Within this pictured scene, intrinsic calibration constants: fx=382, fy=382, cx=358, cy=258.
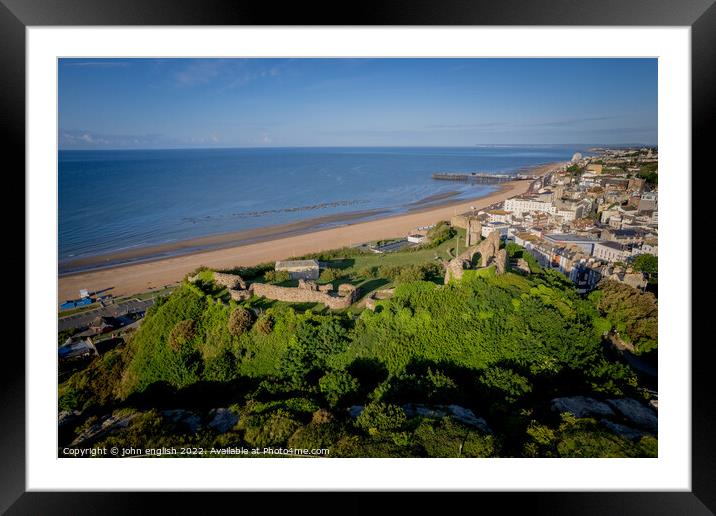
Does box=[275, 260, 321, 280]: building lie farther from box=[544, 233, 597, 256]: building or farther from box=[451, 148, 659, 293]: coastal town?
box=[544, 233, 597, 256]: building

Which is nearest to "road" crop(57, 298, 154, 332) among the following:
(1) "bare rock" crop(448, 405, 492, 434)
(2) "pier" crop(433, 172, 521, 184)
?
(1) "bare rock" crop(448, 405, 492, 434)

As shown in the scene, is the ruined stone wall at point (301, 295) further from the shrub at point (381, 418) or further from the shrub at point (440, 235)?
the shrub at point (440, 235)

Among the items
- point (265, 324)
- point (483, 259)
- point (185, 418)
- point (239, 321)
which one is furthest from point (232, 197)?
point (185, 418)

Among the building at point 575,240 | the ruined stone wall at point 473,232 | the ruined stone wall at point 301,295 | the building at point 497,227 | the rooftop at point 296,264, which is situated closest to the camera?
the ruined stone wall at point 301,295

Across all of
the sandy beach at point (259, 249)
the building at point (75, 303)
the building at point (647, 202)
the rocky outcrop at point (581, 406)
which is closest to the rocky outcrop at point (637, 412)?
the rocky outcrop at point (581, 406)
